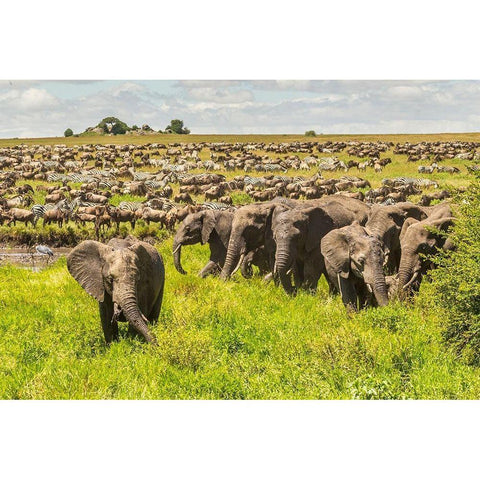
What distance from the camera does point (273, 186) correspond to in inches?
1585

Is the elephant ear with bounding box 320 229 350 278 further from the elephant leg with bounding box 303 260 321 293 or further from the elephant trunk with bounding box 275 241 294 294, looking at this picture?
the elephant leg with bounding box 303 260 321 293

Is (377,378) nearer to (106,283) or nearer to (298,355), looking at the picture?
(298,355)

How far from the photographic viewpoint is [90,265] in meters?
10.3

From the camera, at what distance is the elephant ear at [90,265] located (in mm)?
10297

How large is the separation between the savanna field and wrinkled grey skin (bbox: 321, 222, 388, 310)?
1.10 ft

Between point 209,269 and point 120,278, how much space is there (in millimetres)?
7198

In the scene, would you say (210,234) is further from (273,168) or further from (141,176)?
(273,168)

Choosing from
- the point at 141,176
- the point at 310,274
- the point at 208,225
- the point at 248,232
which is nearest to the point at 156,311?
the point at 310,274

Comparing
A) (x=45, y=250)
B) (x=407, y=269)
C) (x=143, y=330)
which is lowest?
(x=45, y=250)

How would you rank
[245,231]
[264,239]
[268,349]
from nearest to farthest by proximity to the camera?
[268,349] → [245,231] → [264,239]

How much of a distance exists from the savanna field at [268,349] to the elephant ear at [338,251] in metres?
0.77

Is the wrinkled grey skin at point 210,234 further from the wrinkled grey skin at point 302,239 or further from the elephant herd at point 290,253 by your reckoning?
the wrinkled grey skin at point 302,239


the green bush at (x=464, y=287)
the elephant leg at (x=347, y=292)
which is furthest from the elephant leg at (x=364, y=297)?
the green bush at (x=464, y=287)

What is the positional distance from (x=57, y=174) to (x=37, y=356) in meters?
38.0
